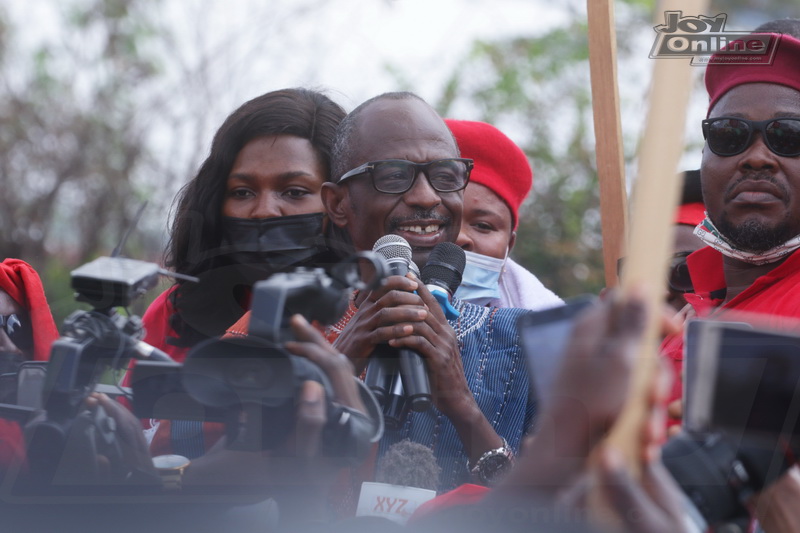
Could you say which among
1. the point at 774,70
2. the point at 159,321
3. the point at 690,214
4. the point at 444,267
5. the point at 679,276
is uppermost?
the point at 774,70

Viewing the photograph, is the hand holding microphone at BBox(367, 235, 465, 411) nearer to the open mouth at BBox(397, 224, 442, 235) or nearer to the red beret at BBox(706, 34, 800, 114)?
the open mouth at BBox(397, 224, 442, 235)

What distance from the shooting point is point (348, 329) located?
2.78 meters

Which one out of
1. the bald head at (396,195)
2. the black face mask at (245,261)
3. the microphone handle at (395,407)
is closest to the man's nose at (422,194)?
the bald head at (396,195)

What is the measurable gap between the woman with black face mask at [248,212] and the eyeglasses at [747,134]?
133 cm

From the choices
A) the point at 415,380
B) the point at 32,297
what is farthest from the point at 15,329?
the point at 415,380

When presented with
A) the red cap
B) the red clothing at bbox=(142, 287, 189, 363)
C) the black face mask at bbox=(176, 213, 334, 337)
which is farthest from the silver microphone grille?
the red cap

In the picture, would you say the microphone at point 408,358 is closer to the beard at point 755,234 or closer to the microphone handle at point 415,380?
the microphone handle at point 415,380

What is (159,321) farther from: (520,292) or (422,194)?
(520,292)

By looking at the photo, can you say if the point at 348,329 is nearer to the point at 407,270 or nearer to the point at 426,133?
the point at 407,270

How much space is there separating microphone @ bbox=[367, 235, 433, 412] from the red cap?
1.79 metres

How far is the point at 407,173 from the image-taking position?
3.10 m

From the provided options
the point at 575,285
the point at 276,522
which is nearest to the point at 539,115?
the point at 575,285

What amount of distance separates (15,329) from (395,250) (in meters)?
1.09

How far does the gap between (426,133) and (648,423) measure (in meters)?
1.81
